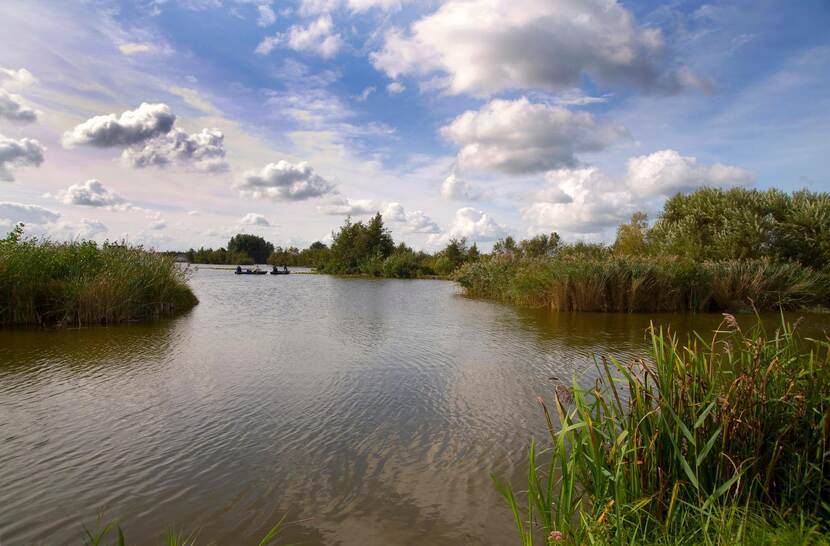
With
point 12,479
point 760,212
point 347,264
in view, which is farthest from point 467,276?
point 347,264

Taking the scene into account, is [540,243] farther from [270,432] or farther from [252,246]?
[252,246]

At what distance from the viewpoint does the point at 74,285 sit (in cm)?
1212

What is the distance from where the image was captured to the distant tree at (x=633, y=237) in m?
30.1

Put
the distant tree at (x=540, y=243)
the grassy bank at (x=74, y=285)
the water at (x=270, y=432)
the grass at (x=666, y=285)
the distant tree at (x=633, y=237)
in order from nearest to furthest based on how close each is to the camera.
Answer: the water at (x=270, y=432) < the grassy bank at (x=74, y=285) < the grass at (x=666, y=285) < the distant tree at (x=633, y=237) < the distant tree at (x=540, y=243)

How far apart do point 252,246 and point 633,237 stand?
76424 mm

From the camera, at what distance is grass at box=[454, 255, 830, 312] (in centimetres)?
1708

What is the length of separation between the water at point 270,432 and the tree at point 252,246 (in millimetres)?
85830

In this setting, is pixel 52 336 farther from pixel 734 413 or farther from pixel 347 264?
pixel 347 264

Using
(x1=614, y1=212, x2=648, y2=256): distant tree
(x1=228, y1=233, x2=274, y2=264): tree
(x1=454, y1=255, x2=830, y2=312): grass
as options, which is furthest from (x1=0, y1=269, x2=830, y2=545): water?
(x1=228, y1=233, x2=274, y2=264): tree

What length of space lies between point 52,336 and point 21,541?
8.92 m

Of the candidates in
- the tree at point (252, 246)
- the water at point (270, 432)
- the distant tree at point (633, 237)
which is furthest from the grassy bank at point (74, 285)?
the tree at point (252, 246)

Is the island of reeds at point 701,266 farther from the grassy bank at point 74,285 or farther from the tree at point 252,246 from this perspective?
the tree at point 252,246

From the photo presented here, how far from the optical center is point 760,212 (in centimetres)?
2262

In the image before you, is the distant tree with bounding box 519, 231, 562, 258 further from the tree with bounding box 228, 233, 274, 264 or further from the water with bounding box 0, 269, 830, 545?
the tree with bounding box 228, 233, 274, 264
